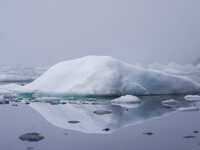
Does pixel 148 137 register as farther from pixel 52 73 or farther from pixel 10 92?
pixel 10 92

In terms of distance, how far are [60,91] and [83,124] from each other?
13.3 ft

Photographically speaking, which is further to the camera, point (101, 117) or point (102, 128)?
point (101, 117)

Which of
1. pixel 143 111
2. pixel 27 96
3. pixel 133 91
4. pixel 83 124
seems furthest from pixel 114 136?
pixel 27 96

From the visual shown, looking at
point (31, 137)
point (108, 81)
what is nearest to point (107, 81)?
point (108, 81)

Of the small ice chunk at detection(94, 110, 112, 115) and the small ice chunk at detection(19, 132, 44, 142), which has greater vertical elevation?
the small ice chunk at detection(94, 110, 112, 115)

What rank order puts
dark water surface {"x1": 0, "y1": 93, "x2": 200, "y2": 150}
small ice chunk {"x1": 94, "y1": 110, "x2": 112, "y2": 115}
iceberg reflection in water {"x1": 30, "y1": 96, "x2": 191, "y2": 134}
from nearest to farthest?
dark water surface {"x1": 0, "y1": 93, "x2": 200, "y2": 150} → iceberg reflection in water {"x1": 30, "y1": 96, "x2": 191, "y2": 134} → small ice chunk {"x1": 94, "y1": 110, "x2": 112, "y2": 115}

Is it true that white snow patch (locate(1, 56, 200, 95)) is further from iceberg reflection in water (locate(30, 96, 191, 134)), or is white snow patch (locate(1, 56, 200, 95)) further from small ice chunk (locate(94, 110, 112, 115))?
small ice chunk (locate(94, 110, 112, 115))

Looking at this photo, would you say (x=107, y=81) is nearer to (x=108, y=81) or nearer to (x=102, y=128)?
(x=108, y=81)

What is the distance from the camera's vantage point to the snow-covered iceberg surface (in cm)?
834

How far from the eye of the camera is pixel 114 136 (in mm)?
3832

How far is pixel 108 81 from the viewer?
8.35 meters

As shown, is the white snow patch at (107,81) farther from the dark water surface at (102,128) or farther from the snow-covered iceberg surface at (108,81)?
the dark water surface at (102,128)

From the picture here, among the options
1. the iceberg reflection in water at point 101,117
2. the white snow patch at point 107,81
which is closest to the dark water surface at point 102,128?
the iceberg reflection in water at point 101,117

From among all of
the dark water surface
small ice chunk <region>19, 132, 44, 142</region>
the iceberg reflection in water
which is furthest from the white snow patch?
small ice chunk <region>19, 132, 44, 142</region>
